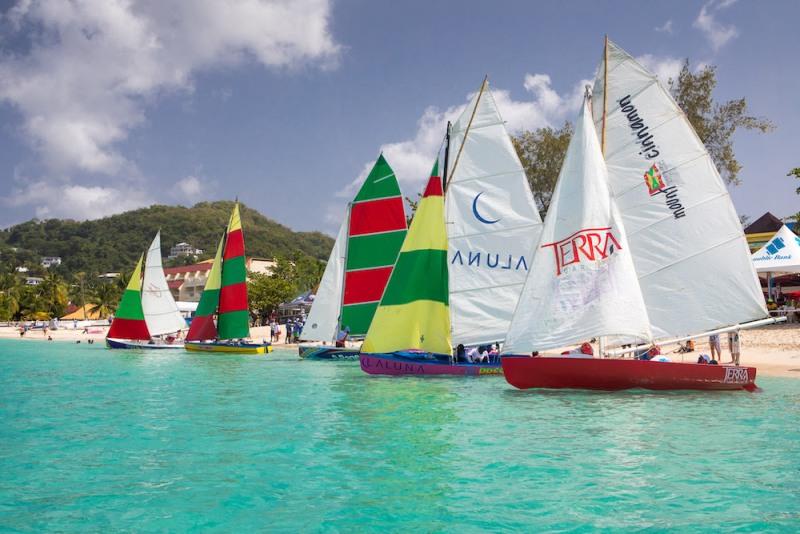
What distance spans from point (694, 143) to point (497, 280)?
8938 mm

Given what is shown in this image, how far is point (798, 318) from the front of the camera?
39.4 metres

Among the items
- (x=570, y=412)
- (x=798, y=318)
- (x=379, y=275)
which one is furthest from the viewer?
(x=798, y=318)

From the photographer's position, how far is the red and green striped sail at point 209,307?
160 ft

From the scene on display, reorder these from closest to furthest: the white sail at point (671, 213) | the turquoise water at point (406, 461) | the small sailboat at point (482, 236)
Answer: the turquoise water at point (406, 461)
the white sail at point (671, 213)
the small sailboat at point (482, 236)

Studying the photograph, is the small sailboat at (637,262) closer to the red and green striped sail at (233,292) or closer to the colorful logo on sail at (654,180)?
the colorful logo on sail at (654,180)

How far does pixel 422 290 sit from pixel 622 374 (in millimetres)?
8730

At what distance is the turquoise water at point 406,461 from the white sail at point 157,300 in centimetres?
3098

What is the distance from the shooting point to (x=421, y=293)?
25.4m

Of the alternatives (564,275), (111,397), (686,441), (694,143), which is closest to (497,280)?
(564,275)

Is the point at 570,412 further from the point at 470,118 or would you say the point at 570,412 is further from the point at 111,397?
the point at 111,397

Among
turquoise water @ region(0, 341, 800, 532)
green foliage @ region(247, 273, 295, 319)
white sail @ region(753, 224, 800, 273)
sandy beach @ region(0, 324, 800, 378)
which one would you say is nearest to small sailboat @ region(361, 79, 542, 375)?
turquoise water @ region(0, 341, 800, 532)

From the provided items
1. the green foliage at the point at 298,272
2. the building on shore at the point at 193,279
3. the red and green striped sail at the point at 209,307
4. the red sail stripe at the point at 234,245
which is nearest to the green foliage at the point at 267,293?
the green foliage at the point at 298,272

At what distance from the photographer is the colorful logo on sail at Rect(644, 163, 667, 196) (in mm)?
19922

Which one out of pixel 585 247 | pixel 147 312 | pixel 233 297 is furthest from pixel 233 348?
pixel 585 247
